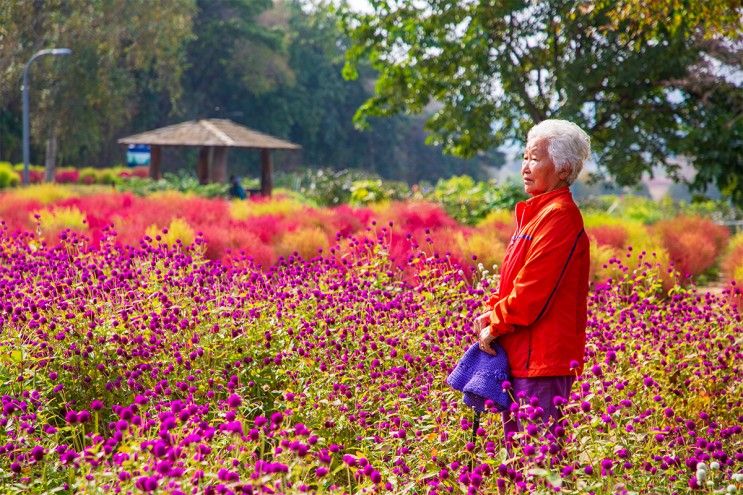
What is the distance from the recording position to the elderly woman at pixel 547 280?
367cm

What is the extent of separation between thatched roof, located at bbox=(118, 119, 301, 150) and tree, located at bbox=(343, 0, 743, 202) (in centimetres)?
769

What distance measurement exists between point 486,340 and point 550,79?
49.3 ft

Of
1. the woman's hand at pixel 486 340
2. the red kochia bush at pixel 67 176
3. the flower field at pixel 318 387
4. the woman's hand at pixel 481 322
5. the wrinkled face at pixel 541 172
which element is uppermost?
the wrinkled face at pixel 541 172

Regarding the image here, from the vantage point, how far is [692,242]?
12.7 metres

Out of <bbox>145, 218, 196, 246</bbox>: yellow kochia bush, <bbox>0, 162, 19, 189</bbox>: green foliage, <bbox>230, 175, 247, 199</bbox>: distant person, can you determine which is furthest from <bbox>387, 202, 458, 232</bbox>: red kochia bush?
<bbox>0, 162, 19, 189</bbox>: green foliage

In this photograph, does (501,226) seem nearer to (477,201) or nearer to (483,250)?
(483,250)

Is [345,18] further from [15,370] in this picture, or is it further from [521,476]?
[521,476]

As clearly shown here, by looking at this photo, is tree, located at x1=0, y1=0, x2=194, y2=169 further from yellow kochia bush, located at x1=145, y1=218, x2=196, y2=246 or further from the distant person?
yellow kochia bush, located at x1=145, y1=218, x2=196, y2=246

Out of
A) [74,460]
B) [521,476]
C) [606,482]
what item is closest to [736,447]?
[606,482]

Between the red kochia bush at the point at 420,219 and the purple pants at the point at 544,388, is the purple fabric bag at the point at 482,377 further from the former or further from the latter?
the red kochia bush at the point at 420,219

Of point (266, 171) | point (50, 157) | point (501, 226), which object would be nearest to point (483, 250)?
point (501, 226)

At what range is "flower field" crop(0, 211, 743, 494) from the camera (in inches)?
136

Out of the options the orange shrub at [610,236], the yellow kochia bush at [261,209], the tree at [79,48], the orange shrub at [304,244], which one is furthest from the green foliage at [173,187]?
the orange shrub at [304,244]

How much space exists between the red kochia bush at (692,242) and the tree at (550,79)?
2310 mm
